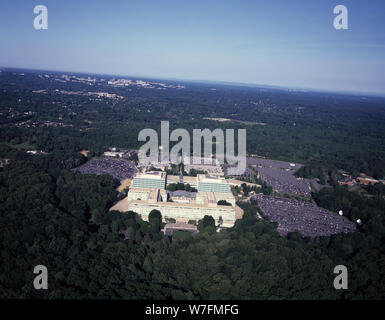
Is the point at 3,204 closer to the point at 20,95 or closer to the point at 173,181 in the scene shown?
the point at 173,181

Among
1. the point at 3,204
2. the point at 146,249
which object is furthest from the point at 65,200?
the point at 146,249

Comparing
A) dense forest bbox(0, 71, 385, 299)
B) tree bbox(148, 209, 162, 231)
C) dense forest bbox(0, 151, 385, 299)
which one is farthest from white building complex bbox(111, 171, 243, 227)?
dense forest bbox(0, 151, 385, 299)

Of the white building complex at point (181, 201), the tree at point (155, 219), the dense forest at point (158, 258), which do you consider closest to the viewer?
the dense forest at point (158, 258)

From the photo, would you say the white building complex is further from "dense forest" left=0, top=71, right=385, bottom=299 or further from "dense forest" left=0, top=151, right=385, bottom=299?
"dense forest" left=0, top=151, right=385, bottom=299

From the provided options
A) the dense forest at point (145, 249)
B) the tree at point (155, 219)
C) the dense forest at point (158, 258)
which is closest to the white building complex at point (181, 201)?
the tree at point (155, 219)

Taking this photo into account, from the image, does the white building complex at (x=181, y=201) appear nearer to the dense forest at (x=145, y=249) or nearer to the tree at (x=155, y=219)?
the tree at (x=155, y=219)

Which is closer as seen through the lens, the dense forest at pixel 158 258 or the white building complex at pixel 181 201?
the dense forest at pixel 158 258

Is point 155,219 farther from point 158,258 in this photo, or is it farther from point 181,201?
point 158,258

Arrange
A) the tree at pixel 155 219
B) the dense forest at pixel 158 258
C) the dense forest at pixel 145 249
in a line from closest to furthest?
1. the dense forest at pixel 158 258
2. the dense forest at pixel 145 249
3. the tree at pixel 155 219

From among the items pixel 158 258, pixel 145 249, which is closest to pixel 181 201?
pixel 145 249
